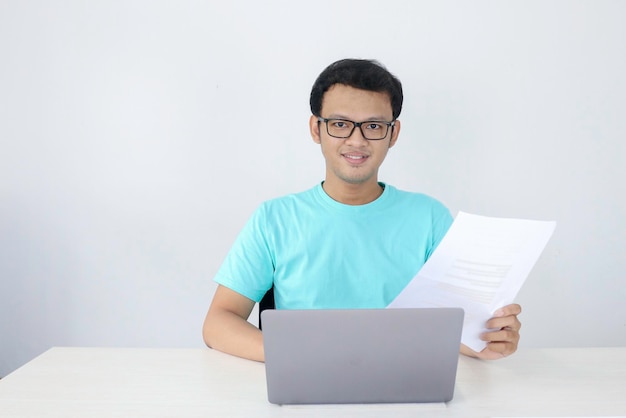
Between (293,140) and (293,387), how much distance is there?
1.68 m

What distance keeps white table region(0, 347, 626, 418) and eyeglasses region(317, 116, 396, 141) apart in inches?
25.5

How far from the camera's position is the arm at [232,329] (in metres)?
1.40

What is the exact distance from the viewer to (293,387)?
1.08 m

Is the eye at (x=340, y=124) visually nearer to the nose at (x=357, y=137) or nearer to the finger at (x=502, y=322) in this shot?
Answer: the nose at (x=357, y=137)

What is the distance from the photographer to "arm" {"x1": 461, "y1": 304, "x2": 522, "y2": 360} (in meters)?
1.25

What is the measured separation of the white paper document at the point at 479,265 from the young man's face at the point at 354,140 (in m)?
0.56

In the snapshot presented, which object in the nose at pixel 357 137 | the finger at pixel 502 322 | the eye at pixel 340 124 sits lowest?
the finger at pixel 502 322

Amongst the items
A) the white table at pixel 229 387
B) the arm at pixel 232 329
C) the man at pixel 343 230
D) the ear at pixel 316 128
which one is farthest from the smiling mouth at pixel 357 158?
the white table at pixel 229 387

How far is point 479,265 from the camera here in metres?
1.16

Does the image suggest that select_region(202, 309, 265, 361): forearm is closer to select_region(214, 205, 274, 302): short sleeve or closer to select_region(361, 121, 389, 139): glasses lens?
select_region(214, 205, 274, 302): short sleeve

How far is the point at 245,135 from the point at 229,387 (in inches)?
62.5

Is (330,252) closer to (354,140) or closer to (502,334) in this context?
(354,140)

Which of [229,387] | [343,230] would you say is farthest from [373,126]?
[229,387]

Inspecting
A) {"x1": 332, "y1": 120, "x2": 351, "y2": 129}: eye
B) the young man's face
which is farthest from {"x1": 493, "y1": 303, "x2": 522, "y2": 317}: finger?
{"x1": 332, "y1": 120, "x2": 351, "y2": 129}: eye
